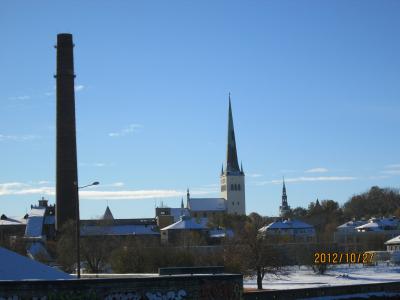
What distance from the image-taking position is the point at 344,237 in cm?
15462

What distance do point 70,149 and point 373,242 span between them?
6883 cm

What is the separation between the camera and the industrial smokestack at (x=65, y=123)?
311 feet

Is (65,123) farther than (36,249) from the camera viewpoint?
No

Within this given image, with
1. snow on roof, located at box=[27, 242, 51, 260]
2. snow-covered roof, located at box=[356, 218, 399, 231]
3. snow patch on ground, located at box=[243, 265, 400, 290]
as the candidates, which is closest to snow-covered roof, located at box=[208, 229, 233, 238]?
snow-covered roof, located at box=[356, 218, 399, 231]

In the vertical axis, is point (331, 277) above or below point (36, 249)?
below

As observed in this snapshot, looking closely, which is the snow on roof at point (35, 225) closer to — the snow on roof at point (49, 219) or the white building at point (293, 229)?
the snow on roof at point (49, 219)

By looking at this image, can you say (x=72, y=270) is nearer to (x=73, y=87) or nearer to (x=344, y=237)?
(x=73, y=87)

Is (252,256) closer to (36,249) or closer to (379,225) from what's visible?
(36,249)

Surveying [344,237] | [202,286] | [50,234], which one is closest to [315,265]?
[50,234]

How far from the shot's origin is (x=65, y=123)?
94750 millimetres
